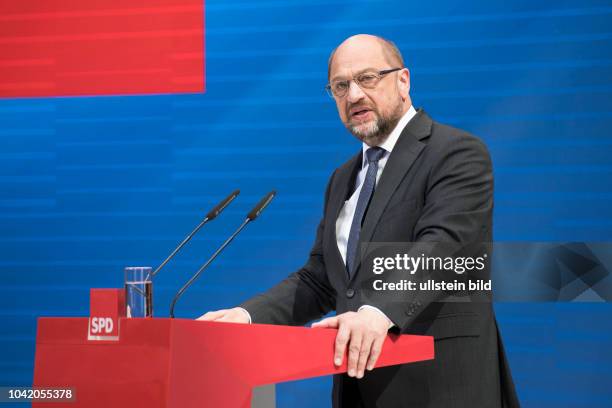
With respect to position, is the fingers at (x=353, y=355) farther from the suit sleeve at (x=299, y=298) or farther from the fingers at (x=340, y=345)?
the suit sleeve at (x=299, y=298)

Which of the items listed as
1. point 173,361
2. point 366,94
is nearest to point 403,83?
point 366,94

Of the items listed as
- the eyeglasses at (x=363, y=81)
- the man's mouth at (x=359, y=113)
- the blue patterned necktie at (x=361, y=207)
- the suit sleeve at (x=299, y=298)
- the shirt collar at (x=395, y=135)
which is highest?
the eyeglasses at (x=363, y=81)

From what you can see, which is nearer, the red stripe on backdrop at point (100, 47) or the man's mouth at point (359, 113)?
the man's mouth at point (359, 113)

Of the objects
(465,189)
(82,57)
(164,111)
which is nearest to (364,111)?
(465,189)

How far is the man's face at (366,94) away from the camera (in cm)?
207

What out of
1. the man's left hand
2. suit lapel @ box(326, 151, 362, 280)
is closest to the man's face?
suit lapel @ box(326, 151, 362, 280)

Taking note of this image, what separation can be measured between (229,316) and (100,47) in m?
2.12

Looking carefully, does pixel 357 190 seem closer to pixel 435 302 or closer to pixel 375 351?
pixel 435 302

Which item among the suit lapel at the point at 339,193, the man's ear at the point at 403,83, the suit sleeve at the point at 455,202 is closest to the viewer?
the suit sleeve at the point at 455,202

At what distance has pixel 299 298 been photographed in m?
2.04

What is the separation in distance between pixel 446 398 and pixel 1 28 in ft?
9.35

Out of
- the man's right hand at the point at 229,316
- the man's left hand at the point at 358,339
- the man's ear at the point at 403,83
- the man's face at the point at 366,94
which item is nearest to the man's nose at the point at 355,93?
the man's face at the point at 366,94

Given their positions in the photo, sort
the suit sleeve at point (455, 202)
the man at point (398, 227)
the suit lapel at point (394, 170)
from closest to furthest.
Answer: the suit sleeve at point (455, 202) < the man at point (398, 227) < the suit lapel at point (394, 170)

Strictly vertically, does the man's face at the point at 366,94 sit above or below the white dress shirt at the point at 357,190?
above
